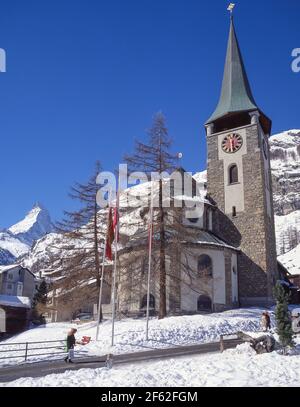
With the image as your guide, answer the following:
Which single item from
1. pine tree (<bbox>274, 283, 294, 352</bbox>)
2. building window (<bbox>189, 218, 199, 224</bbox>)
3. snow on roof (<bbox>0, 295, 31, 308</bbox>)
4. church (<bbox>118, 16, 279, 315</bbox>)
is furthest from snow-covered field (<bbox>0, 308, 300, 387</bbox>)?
snow on roof (<bbox>0, 295, 31, 308</bbox>)

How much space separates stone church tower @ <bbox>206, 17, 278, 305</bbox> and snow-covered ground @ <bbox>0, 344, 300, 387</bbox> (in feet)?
77.4

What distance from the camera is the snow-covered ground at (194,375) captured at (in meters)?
11.4

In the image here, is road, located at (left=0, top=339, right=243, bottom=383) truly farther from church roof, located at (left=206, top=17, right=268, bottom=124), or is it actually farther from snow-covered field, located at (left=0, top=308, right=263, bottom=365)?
church roof, located at (left=206, top=17, right=268, bottom=124)

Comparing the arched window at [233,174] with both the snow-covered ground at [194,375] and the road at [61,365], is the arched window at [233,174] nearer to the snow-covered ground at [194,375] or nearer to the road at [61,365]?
the road at [61,365]

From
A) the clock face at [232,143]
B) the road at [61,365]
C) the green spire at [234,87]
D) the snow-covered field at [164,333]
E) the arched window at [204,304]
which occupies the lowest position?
the road at [61,365]

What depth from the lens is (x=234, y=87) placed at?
46531 mm

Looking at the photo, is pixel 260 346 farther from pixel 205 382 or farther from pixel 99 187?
pixel 99 187

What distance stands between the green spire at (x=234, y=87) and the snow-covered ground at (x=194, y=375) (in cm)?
3380

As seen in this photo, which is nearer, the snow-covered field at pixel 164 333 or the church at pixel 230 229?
the snow-covered field at pixel 164 333

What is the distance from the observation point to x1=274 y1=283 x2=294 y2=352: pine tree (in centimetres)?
1627

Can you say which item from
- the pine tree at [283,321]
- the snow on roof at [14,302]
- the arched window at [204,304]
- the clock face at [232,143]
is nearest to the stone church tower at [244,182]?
the clock face at [232,143]
